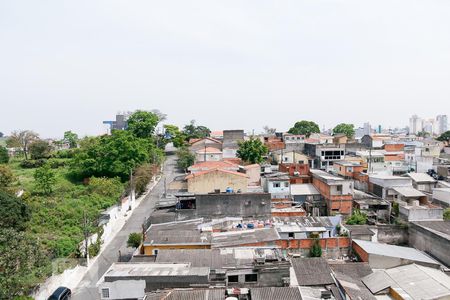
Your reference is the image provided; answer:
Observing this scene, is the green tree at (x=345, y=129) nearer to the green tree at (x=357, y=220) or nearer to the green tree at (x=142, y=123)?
the green tree at (x=142, y=123)

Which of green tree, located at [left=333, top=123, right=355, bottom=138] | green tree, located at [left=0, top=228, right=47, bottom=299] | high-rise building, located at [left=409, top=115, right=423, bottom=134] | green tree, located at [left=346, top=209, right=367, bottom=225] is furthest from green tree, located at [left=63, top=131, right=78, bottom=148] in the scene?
high-rise building, located at [left=409, top=115, right=423, bottom=134]

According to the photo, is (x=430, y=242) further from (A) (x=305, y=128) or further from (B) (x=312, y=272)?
(A) (x=305, y=128)

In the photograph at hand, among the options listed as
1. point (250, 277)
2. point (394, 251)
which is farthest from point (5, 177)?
point (394, 251)

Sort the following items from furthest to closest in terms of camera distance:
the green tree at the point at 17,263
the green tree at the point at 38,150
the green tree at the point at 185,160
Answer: the green tree at the point at 185,160 < the green tree at the point at 38,150 < the green tree at the point at 17,263

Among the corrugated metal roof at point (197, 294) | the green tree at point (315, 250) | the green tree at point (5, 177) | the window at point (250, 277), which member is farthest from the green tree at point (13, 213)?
the green tree at point (315, 250)

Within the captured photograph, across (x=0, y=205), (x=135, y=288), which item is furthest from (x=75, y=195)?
(x=135, y=288)

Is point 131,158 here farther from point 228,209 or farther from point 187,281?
point 187,281
